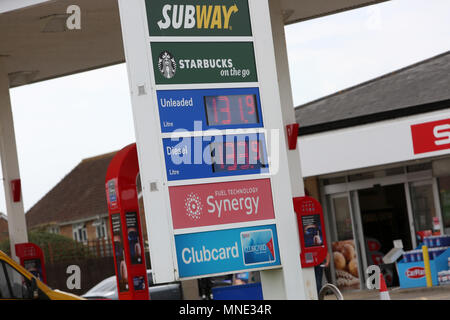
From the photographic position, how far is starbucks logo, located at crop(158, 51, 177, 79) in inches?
334

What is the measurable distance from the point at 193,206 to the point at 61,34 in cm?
625

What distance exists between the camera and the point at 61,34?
13.6m

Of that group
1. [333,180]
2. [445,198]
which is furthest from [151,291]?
[445,198]

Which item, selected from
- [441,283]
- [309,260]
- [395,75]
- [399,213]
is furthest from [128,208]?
[395,75]

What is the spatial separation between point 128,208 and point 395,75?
45.0 feet

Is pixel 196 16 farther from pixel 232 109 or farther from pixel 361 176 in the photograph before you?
pixel 361 176

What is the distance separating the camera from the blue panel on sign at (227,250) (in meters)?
8.21

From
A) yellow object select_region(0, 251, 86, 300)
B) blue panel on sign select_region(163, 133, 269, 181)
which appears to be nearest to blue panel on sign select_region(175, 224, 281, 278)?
blue panel on sign select_region(163, 133, 269, 181)

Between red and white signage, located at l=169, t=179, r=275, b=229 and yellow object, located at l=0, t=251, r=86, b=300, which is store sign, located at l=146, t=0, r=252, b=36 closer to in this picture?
red and white signage, located at l=169, t=179, r=275, b=229

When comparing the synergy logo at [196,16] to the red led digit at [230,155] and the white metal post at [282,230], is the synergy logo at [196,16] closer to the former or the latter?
the white metal post at [282,230]

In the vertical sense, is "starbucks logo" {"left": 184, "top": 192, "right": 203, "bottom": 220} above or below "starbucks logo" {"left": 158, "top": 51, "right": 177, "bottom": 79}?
below

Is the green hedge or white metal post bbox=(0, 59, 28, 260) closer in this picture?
white metal post bbox=(0, 59, 28, 260)

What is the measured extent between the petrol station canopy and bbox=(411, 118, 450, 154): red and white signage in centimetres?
504

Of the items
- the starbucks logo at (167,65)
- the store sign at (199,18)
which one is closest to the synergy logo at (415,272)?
the store sign at (199,18)
